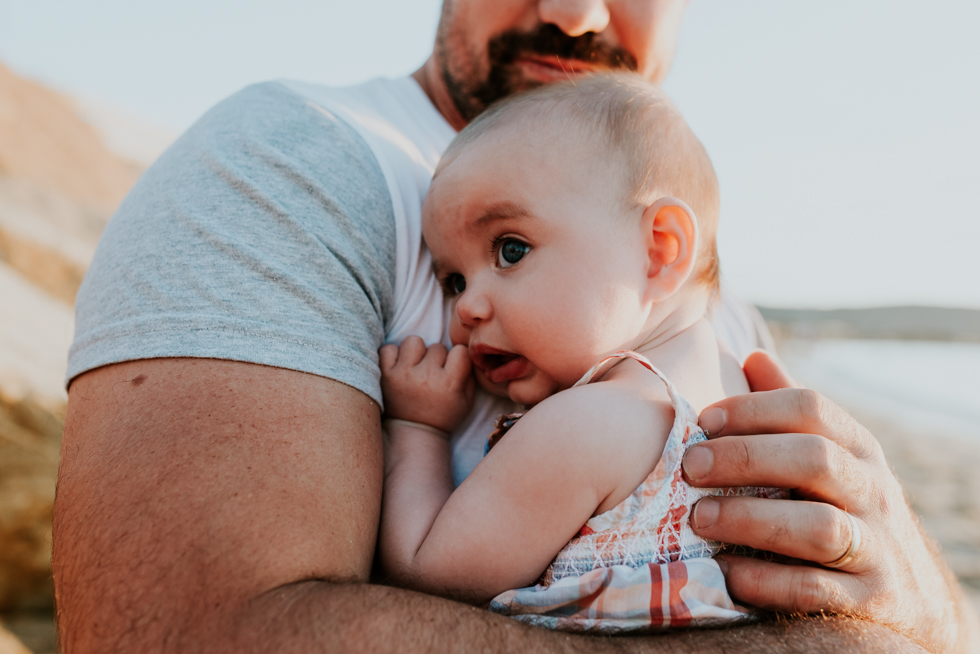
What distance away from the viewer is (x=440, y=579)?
4.11 feet

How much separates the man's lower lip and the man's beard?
47.8 inches

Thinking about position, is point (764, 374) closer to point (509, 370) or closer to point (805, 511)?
point (805, 511)

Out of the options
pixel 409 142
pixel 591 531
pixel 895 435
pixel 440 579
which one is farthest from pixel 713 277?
pixel 895 435

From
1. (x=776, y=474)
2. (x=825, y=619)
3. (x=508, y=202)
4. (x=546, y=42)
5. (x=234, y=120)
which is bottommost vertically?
(x=825, y=619)

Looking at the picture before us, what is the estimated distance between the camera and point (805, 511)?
4.14 feet

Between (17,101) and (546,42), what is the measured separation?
8.73 metres

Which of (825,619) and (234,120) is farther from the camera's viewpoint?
(234,120)

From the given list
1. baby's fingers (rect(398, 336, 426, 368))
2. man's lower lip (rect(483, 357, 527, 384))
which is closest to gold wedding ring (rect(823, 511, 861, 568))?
man's lower lip (rect(483, 357, 527, 384))

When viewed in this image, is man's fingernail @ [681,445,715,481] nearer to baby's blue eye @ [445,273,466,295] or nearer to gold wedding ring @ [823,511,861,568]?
gold wedding ring @ [823,511,861,568]

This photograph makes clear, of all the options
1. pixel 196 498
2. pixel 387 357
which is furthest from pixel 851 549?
pixel 196 498

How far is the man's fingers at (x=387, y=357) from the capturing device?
1.53m

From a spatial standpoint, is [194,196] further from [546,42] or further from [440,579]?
[546,42]

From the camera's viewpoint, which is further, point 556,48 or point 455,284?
point 556,48

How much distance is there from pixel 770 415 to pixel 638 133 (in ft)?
2.62
